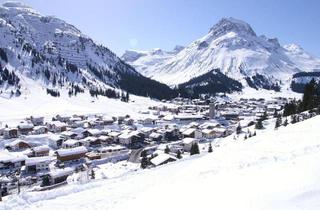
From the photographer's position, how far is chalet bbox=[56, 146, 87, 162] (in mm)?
64875

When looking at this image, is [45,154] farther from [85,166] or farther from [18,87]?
[18,87]

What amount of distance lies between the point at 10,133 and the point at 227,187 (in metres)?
81.7

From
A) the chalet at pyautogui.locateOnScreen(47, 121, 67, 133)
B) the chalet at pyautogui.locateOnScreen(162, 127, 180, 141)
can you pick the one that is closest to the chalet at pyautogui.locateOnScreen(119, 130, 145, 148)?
the chalet at pyautogui.locateOnScreen(162, 127, 180, 141)

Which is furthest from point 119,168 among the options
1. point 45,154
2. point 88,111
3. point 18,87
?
point 18,87

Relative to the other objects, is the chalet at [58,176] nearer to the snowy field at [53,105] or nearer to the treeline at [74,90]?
the snowy field at [53,105]

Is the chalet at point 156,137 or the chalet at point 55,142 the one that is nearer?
the chalet at point 55,142

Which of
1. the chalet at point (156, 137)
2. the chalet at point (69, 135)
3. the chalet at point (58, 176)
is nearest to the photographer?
the chalet at point (58, 176)

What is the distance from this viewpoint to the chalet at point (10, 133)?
86.2 m

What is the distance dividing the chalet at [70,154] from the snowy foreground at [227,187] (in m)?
34.1

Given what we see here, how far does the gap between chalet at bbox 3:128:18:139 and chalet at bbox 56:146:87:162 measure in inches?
1161

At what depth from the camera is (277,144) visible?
3356cm

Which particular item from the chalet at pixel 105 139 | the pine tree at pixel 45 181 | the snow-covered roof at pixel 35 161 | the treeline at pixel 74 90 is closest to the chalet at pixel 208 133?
the chalet at pixel 105 139

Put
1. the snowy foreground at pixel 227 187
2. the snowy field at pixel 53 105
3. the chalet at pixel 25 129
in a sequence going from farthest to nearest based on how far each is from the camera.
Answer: the snowy field at pixel 53 105 → the chalet at pixel 25 129 → the snowy foreground at pixel 227 187

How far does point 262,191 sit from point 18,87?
168m
